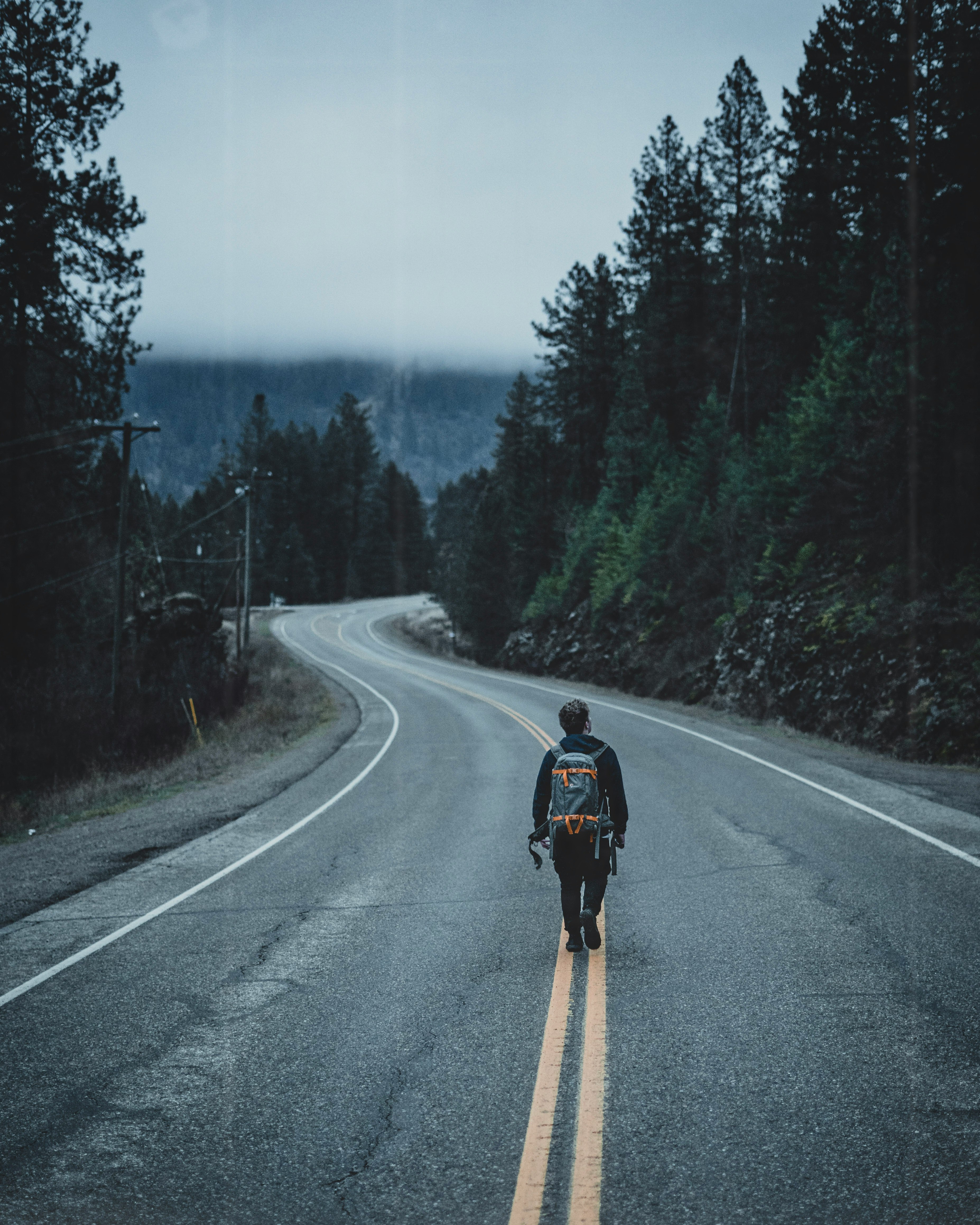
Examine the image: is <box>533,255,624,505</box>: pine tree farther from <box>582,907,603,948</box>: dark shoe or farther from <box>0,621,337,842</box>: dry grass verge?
<box>582,907,603,948</box>: dark shoe

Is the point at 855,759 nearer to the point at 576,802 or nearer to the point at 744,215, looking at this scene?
the point at 576,802

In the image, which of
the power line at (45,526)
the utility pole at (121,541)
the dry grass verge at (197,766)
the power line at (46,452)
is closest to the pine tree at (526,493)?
the dry grass verge at (197,766)

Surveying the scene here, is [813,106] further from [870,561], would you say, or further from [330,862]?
[330,862]

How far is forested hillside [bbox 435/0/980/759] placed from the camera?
61.4 feet

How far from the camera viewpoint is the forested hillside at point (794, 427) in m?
18.7

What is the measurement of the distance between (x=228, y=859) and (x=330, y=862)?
1246 millimetres

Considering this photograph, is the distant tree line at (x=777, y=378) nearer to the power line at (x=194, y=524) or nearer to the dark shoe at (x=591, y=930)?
the dark shoe at (x=591, y=930)

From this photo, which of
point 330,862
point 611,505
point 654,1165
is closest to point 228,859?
point 330,862

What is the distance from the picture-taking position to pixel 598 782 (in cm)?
622

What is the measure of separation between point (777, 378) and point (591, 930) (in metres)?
34.7

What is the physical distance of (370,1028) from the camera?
4.86 m

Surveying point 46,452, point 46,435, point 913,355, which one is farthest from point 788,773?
point 46,452

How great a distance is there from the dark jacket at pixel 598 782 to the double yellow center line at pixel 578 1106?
36.8 inches

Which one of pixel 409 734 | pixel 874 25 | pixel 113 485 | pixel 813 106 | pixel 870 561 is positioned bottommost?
pixel 409 734
